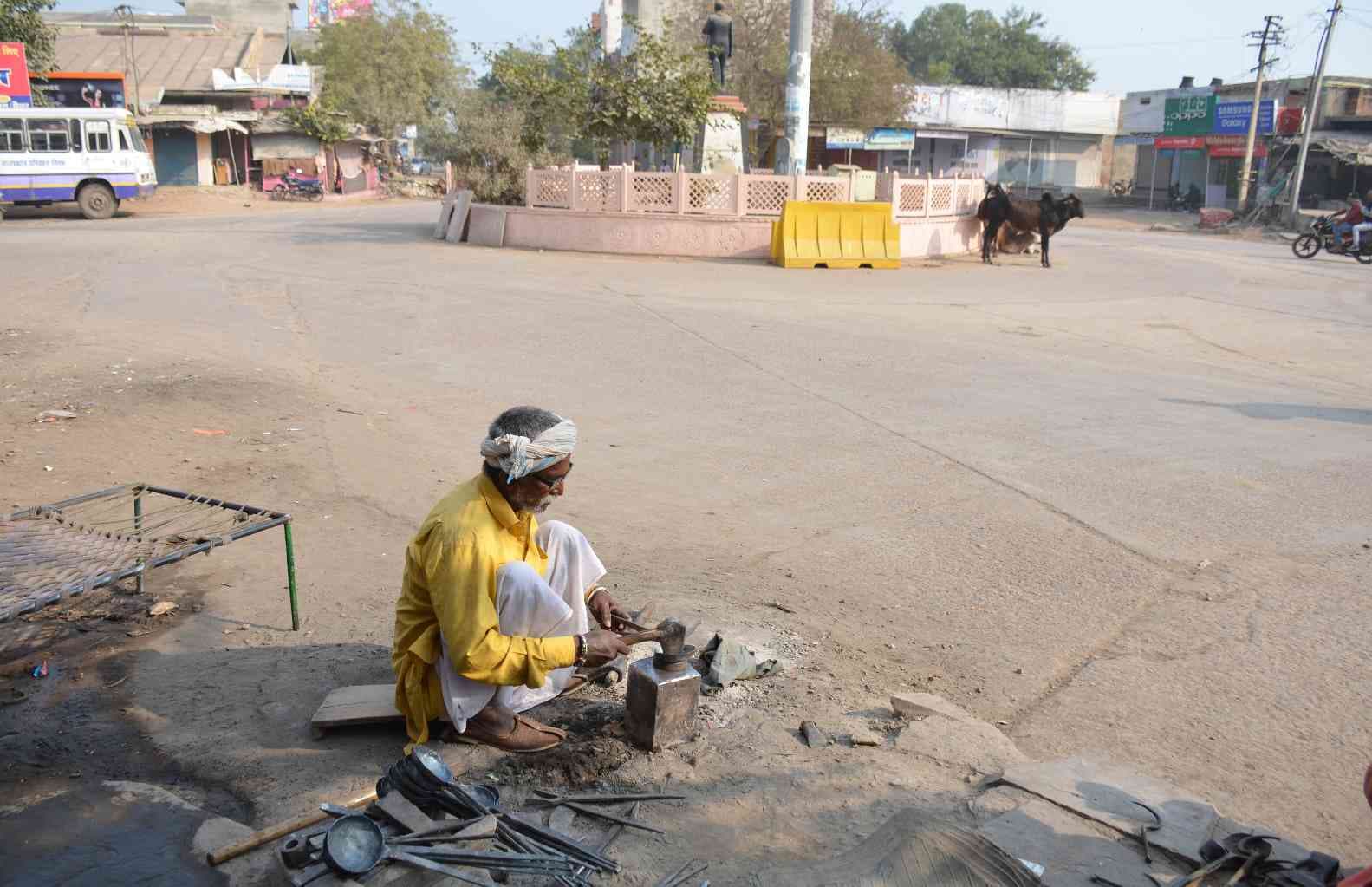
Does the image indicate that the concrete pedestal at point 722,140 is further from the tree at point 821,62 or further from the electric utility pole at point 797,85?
the tree at point 821,62

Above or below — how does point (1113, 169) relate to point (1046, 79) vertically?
below

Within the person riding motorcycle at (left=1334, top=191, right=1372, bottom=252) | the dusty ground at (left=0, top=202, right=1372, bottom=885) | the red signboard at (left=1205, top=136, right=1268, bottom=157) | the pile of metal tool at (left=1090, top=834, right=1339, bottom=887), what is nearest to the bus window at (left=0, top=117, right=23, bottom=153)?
the dusty ground at (left=0, top=202, right=1372, bottom=885)

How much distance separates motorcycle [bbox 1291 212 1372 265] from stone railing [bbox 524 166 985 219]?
11384 millimetres

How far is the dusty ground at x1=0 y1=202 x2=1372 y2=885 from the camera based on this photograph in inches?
134

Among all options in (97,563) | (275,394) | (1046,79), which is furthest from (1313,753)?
(1046,79)

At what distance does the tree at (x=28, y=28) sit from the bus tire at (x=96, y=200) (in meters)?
5.61

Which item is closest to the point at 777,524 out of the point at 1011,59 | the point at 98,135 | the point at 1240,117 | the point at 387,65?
the point at 98,135

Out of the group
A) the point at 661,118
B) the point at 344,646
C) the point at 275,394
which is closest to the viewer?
the point at 344,646

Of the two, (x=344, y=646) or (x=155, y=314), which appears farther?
(x=155, y=314)

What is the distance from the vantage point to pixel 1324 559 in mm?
5340

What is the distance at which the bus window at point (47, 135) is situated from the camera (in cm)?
2519

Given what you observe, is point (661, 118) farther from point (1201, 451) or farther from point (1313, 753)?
point (1313, 753)

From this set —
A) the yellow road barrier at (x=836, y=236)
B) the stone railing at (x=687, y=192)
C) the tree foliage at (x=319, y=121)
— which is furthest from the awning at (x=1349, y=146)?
the tree foliage at (x=319, y=121)

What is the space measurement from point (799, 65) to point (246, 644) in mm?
19604
